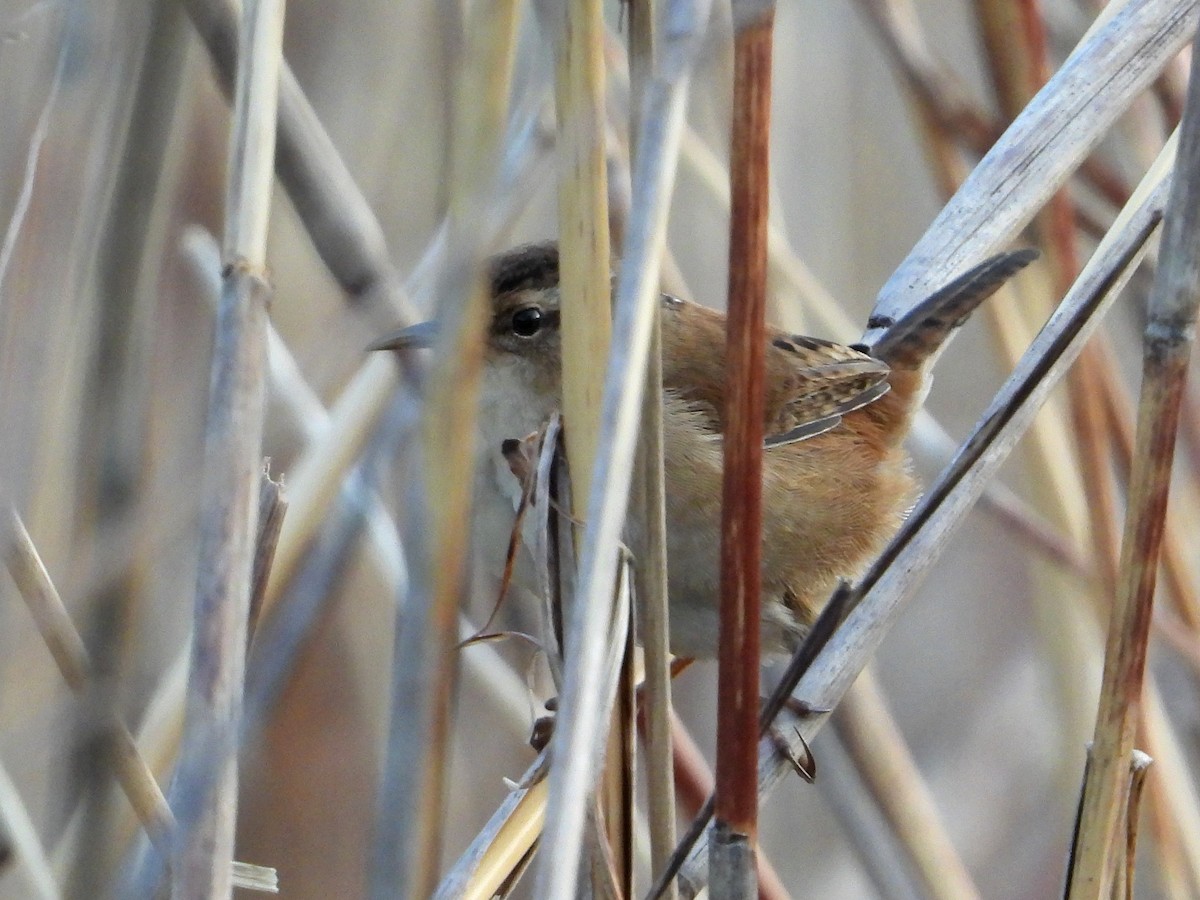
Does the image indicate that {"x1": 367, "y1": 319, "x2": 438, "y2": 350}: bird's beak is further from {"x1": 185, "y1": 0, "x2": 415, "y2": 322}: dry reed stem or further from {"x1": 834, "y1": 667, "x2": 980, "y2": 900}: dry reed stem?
{"x1": 834, "y1": 667, "x2": 980, "y2": 900}: dry reed stem

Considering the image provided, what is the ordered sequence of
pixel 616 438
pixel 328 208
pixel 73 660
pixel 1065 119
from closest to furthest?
pixel 616 438
pixel 73 660
pixel 328 208
pixel 1065 119

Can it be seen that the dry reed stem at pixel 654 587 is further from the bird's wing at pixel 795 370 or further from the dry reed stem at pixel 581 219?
the bird's wing at pixel 795 370

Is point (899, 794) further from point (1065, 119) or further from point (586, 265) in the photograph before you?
point (586, 265)

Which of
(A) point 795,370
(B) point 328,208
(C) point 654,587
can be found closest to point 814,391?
(A) point 795,370

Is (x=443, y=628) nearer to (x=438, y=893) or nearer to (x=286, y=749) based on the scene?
(x=438, y=893)

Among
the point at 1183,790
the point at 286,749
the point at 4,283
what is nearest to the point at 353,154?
the point at 4,283

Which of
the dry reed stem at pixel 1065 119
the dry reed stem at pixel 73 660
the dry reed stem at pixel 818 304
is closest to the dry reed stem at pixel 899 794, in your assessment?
the dry reed stem at pixel 818 304

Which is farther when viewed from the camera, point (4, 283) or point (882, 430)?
point (882, 430)
